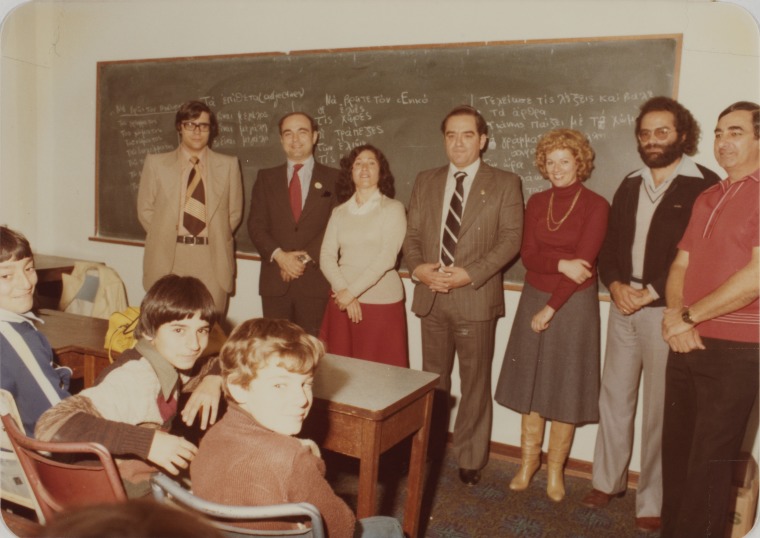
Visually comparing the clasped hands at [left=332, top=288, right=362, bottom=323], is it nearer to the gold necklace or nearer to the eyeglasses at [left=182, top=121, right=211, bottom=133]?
the gold necklace

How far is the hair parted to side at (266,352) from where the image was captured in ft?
4.75

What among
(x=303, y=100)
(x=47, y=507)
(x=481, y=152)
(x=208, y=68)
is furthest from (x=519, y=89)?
(x=47, y=507)

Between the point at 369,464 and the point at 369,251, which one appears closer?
the point at 369,464

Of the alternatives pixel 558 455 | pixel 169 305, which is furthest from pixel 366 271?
pixel 169 305

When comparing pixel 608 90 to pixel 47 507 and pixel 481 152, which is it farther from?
pixel 47 507

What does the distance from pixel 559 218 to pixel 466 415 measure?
105cm

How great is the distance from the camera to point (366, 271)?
3086mm

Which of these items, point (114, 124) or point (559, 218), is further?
point (114, 124)

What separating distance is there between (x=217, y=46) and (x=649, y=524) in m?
3.58

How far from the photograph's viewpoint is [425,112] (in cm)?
341

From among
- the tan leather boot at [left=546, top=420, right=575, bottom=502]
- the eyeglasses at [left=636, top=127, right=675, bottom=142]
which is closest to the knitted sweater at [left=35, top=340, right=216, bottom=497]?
the tan leather boot at [left=546, top=420, right=575, bottom=502]

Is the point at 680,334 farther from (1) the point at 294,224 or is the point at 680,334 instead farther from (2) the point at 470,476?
(1) the point at 294,224

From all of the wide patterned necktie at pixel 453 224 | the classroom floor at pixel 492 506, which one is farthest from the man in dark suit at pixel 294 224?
the classroom floor at pixel 492 506

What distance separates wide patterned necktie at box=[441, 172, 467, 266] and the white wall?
1.73 ft
